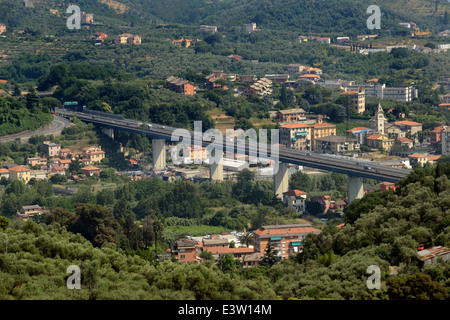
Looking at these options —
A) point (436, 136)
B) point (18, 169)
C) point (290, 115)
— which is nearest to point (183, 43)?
point (290, 115)

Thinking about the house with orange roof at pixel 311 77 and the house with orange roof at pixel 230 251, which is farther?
the house with orange roof at pixel 311 77

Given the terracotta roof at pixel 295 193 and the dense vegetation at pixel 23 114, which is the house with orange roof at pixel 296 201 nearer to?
the terracotta roof at pixel 295 193

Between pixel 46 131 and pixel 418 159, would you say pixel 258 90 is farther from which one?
pixel 46 131

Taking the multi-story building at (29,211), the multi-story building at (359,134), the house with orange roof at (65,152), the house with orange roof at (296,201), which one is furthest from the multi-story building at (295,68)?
the multi-story building at (29,211)

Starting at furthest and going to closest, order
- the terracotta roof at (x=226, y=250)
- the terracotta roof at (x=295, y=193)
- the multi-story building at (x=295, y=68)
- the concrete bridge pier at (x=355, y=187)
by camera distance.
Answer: the multi-story building at (x=295, y=68) < the terracotta roof at (x=295, y=193) < the concrete bridge pier at (x=355, y=187) < the terracotta roof at (x=226, y=250)

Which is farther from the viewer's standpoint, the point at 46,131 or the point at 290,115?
the point at 290,115

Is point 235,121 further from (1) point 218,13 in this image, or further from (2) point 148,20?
(1) point 218,13

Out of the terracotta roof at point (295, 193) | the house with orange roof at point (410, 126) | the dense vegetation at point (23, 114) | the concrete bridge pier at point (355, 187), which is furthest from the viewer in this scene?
the house with orange roof at point (410, 126)
